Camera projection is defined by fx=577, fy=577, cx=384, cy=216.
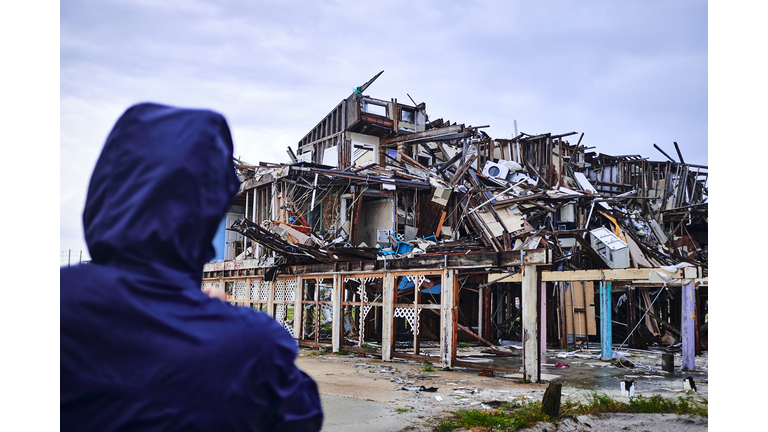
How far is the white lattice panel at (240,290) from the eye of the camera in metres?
19.2

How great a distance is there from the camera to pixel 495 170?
25062mm

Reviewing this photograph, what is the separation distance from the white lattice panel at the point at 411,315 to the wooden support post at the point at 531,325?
288 cm

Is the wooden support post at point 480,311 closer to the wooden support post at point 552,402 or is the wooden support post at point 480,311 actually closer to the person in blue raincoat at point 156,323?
the wooden support post at point 552,402

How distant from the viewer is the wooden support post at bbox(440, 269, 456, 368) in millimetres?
12016

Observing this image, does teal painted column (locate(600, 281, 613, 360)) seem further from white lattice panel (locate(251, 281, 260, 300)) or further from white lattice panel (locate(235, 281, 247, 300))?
white lattice panel (locate(235, 281, 247, 300))

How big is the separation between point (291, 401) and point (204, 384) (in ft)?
0.66

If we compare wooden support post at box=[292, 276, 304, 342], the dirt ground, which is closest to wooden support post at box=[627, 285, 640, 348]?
the dirt ground

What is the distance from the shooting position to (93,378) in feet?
3.99

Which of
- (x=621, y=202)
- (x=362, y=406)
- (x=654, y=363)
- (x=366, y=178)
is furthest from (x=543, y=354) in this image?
(x=621, y=202)

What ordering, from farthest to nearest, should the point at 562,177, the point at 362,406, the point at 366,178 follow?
the point at 562,177 < the point at 366,178 < the point at 362,406

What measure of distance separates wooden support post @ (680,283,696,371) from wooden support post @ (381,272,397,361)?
20.7ft

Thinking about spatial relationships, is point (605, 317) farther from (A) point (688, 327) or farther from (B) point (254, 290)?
(B) point (254, 290)

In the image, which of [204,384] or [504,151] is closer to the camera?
[204,384]

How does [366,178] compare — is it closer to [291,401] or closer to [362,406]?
[362,406]
